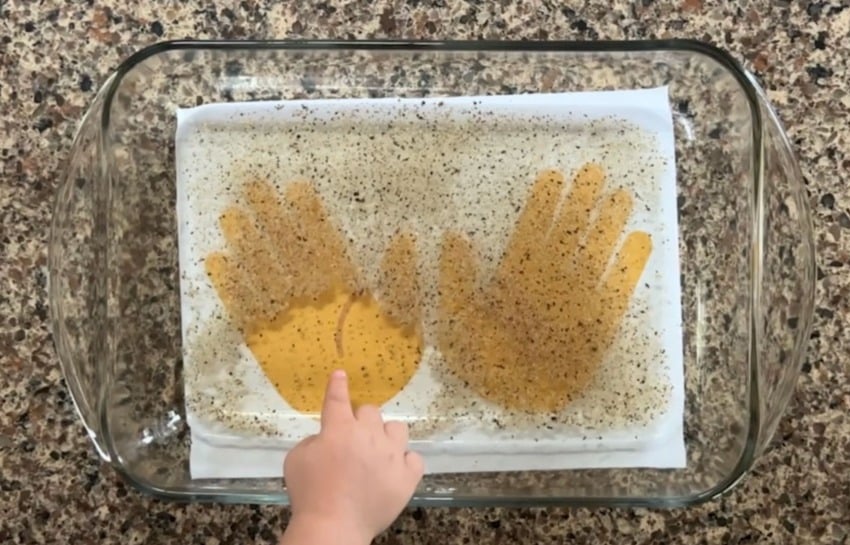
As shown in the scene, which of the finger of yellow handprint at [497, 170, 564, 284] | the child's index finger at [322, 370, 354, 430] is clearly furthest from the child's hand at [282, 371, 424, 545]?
the finger of yellow handprint at [497, 170, 564, 284]

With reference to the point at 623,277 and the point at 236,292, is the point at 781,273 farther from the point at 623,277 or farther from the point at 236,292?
the point at 236,292

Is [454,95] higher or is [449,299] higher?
[454,95]

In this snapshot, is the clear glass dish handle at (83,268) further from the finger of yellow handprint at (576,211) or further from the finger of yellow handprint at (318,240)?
the finger of yellow handprint at (576,211)

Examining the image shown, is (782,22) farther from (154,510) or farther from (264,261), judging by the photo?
(154,510)

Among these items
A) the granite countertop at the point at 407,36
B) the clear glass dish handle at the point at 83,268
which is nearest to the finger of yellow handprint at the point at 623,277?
the granite countertop at the point at 407,36

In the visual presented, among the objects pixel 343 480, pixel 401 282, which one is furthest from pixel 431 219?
pixel 343 480
